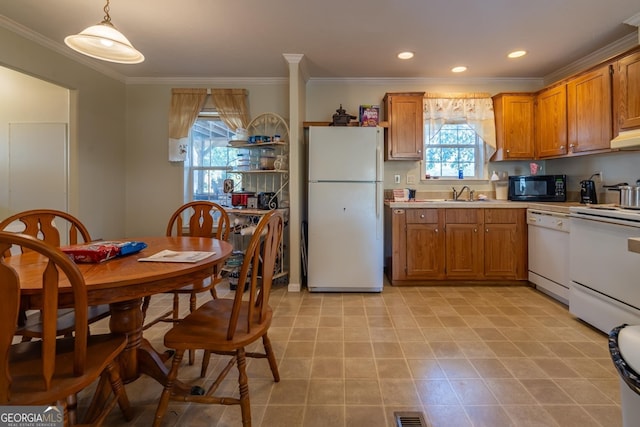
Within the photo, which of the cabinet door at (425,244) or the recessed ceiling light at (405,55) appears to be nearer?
the recessed ceiling light at (405,55)

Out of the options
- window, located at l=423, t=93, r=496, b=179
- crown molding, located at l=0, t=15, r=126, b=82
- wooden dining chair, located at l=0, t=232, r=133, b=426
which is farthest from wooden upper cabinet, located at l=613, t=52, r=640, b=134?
crown molding, located at l=0, t=15, r=126, b=82

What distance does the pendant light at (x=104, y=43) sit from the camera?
1643 millimetres

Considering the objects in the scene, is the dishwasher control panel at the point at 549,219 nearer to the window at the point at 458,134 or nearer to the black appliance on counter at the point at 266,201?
the window at the point at 458,134

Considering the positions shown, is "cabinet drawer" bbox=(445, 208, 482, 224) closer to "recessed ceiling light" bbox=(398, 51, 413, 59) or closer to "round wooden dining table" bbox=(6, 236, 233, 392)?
"recessed ceiling light" bbox=(398, 51, 413, 59)

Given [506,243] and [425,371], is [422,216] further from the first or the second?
[425,371]

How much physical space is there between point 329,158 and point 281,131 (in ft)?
3.34

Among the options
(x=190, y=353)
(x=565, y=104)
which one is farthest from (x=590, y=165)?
(x=190, y=353)

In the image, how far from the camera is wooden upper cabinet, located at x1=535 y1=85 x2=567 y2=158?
3.20 meters

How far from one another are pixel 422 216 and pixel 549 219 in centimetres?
116

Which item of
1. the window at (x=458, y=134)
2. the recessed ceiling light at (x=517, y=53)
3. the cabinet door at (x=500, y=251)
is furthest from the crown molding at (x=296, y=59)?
the cabinet door at (x=500, y=251)

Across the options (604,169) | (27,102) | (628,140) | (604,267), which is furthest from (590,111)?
(27,102)

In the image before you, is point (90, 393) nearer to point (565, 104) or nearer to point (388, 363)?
point (388, 363)

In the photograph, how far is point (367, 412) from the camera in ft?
4.99

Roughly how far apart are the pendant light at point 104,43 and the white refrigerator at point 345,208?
1.71 metres
